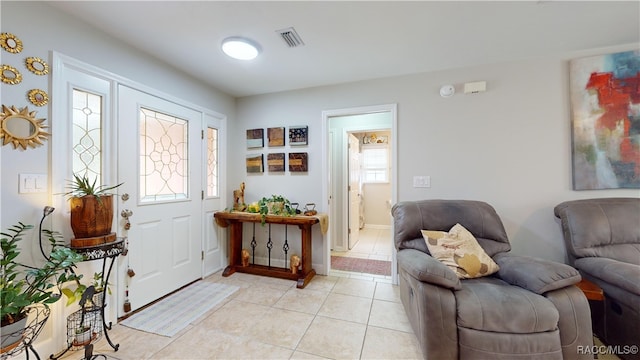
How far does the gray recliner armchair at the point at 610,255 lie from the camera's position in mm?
1481

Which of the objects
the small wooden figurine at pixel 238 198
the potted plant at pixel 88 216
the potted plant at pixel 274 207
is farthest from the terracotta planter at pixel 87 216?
the small wooden figurine at pixel 238 198

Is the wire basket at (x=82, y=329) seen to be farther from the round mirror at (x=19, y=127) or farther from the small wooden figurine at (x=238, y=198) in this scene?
the small wooden figurine at (x=238, y=198)

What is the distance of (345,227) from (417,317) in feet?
7.69

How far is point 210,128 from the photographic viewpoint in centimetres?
304

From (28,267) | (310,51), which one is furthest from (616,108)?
(28,267)

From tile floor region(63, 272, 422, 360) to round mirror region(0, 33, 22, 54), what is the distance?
199 centimetres

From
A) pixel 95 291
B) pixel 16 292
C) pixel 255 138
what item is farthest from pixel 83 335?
pixel 255 138

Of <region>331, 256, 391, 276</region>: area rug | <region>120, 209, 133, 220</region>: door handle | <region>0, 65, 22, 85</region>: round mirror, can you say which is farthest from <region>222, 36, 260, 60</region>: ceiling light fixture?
<region>331, 256, 391, 276</region>: area rug

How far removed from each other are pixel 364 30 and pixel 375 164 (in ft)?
13.1

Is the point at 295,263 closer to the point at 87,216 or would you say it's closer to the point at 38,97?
the point at 87,216

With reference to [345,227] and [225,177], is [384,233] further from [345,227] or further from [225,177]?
[225,177]

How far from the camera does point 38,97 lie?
155 centimetres

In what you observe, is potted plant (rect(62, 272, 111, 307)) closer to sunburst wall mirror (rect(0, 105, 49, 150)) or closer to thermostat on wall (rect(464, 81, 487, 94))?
sunburst wall mirror (rect(0, 105, 49, 150))

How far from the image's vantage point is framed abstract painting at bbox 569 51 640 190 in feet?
6.82
